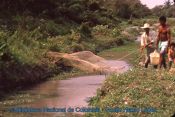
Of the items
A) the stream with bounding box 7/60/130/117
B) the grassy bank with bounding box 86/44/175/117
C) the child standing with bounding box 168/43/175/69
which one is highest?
the child standing with bounding box 168/43/175/69

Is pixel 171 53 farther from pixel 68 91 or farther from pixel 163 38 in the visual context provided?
pixel 68 91

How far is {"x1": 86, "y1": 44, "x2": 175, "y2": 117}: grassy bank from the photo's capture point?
8.73 m

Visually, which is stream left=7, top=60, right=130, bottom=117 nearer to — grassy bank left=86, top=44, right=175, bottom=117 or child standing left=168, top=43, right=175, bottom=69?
grassy bank left=86, top=44, right=175, bottom=117

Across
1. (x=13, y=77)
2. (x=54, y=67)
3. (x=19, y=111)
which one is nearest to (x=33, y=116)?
(x=19, y=111)

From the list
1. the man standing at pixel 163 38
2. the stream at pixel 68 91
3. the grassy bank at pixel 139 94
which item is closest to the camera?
the grassy bank at pixel 139 94

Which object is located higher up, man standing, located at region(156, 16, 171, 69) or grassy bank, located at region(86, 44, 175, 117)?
man standing, located at region(156, 16, 171, 69)

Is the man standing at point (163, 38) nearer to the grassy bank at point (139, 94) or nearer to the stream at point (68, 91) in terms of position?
the grassy bank at point (139, 94)

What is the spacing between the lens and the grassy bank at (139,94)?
8.73 meters

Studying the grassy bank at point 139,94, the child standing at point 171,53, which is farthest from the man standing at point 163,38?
the grassy bank at point 139,94

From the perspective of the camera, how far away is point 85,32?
3100 cm

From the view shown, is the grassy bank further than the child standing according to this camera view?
No

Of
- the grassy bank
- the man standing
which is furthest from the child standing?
the grassy bank

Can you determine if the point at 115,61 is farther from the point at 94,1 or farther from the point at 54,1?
the point at 94,1

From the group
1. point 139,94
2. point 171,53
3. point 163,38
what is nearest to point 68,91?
point 163,38
